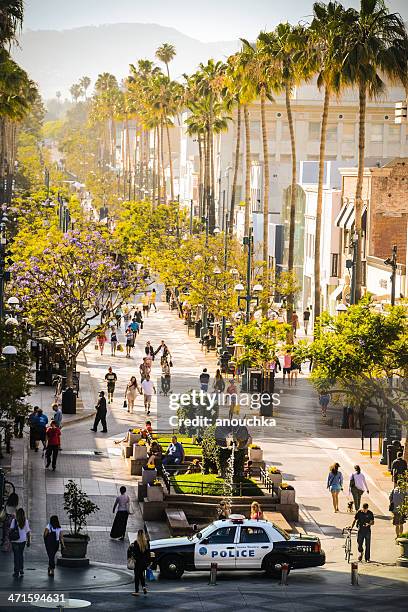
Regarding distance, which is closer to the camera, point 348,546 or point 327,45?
point 348,546

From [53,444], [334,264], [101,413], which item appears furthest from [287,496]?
[334,264]

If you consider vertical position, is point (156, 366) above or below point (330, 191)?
below

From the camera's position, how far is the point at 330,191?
8069 cm

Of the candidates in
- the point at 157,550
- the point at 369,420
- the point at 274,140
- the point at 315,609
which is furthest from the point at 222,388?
the point at 274,140

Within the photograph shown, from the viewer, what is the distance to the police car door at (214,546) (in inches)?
1113

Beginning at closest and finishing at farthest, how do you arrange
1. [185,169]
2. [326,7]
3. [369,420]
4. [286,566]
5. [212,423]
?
[286,566] < [212,423] < [369,420] < [326,7] < [185,169]

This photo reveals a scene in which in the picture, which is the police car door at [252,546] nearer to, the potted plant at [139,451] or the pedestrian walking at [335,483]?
the pedestrian walking at [335,483]

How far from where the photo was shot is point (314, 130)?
133250mm

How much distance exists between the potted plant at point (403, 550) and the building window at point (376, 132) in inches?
4210

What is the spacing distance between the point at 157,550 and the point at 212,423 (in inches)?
575

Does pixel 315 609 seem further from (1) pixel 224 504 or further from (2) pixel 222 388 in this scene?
(2) pixel 222 388

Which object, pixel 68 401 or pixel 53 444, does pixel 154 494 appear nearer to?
pixel 53 444

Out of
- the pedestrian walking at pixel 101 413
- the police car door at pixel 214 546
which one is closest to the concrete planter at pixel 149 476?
the police car door at pixel 214 546

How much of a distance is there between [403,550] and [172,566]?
536 cm
